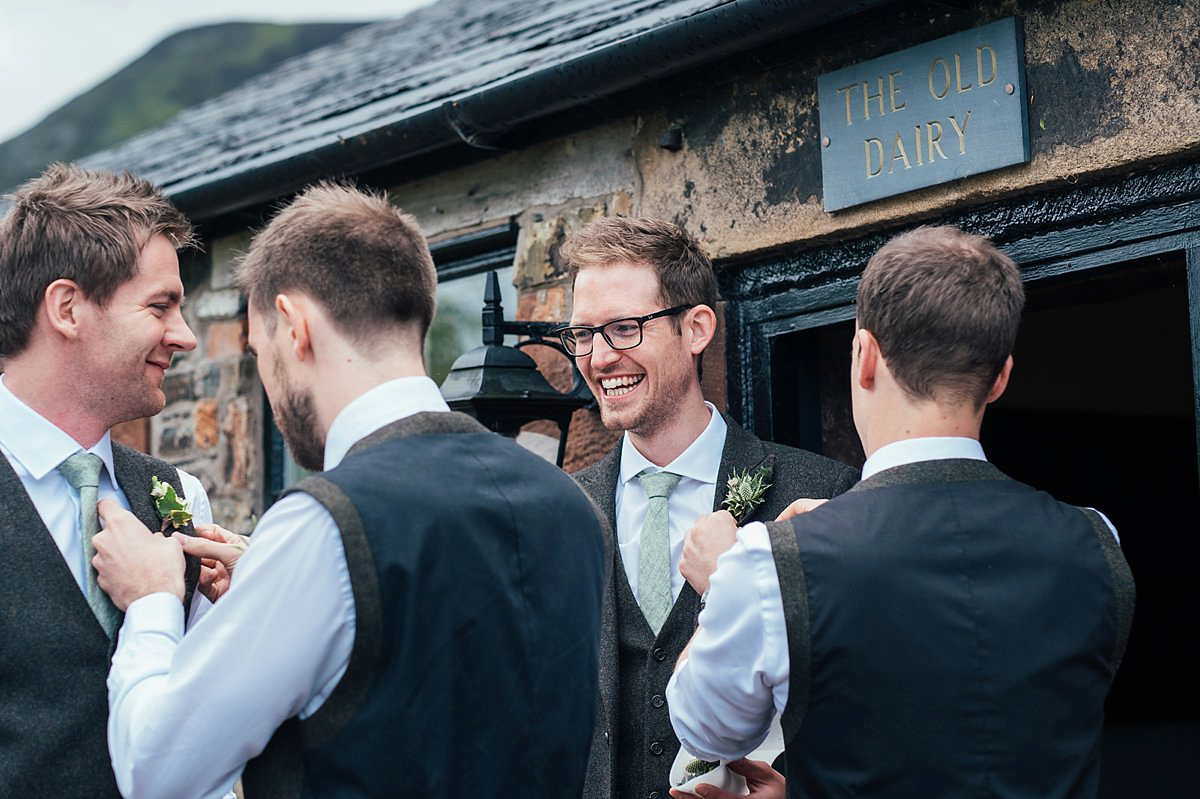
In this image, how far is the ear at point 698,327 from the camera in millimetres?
3113

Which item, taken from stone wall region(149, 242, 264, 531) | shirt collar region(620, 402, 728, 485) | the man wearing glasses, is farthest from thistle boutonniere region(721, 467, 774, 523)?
stone wall region(149, 242, 264, 531)

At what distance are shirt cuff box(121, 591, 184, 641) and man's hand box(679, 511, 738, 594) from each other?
0.86 meters

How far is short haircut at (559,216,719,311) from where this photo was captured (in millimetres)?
3105

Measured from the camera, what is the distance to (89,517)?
2.13 metres

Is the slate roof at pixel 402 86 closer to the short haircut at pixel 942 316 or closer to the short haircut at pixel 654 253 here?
the short haircut at pixel 654 253

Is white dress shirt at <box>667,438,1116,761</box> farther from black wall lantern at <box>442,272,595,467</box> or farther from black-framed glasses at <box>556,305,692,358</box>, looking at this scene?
black wall lantern at <box>442,272,595,467</box>

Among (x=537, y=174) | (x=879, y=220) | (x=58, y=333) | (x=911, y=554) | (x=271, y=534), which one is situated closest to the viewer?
(x=271, y=534)

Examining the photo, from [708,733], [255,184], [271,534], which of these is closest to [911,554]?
[708,733]

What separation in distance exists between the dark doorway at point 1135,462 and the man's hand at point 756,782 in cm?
289

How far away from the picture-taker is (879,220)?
3221 mm

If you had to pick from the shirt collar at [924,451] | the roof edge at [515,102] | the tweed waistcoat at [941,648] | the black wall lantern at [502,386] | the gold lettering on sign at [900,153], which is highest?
the roof edge at [515,102]

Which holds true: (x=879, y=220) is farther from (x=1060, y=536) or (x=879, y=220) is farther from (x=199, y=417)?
(x=199, y=417)

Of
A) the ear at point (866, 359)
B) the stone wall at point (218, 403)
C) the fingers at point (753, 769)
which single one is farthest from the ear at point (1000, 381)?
the stone wall at point (218, 403)

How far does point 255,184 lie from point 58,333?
250cm
